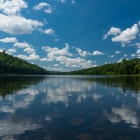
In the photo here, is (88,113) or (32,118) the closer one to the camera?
(32,118)

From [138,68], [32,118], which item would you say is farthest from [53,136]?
[138,68]

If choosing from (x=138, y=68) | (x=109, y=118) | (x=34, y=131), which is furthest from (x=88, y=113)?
(x=138, y=68)

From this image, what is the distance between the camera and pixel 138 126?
42.1ft

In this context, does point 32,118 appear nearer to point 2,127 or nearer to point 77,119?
point 2,127

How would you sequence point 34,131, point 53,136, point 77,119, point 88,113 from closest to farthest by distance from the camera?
point 53,136 < point 34,131 < point 77,119 < point 88,113

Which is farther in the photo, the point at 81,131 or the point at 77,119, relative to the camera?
the point at 77,119

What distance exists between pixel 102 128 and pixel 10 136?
6137 millimetres

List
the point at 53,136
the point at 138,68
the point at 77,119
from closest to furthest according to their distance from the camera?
1. the point at 53,136
2. the point at 77,119
3. the point at 138,68

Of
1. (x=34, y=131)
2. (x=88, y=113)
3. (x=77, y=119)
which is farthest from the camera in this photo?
(x=88, y=113)

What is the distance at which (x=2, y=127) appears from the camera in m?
12.3

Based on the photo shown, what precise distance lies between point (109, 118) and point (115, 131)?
3.22 m

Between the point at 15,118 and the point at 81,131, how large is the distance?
245 inches

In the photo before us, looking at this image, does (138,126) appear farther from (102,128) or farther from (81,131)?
(81,131)

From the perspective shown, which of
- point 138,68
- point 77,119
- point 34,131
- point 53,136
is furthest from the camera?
point 138,68
